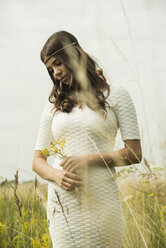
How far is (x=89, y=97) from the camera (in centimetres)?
84

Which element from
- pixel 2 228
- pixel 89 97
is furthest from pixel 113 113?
pixel 2 228

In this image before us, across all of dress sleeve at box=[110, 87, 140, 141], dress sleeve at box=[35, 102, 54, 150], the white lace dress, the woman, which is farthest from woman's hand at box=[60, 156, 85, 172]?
dress sleeve at box=[35, 102, 54, 150]

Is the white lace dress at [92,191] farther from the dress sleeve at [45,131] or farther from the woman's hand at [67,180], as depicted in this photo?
the dress sleeve at [45,131]

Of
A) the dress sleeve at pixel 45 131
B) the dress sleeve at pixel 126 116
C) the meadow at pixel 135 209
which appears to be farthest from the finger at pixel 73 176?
the dress sleeve at pixel 45 131

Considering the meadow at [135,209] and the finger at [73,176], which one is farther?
the finger at [73,176]

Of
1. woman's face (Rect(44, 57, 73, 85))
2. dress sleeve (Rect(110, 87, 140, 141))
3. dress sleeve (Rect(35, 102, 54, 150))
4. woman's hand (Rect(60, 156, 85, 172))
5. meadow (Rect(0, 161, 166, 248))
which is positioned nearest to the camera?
meadow (Rect(0, 161, 166, 248))

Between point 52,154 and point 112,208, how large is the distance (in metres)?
0.45

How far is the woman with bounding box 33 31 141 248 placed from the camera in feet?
4.70

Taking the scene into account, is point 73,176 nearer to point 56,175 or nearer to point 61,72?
point 56,175

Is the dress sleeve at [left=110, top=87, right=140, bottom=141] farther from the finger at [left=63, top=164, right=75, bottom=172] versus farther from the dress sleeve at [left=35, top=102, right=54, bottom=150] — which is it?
the dress sleeve at [left=35, top=102, right=54, bottom=150]

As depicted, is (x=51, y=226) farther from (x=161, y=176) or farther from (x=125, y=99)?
(x=125, y=99)

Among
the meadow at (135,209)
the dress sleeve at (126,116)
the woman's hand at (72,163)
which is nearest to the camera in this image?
the meadow at (135,209)

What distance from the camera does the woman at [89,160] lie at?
4.70 feet

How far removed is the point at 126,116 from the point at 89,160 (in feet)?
1.05
